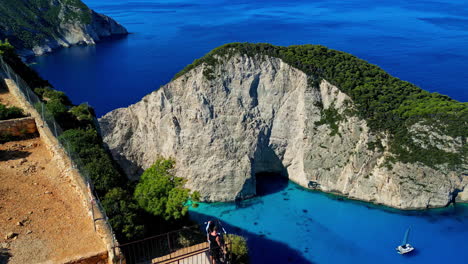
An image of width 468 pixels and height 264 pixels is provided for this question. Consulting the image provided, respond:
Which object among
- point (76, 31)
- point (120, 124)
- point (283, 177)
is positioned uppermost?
point (76, 31)

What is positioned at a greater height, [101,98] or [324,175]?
[101,98]

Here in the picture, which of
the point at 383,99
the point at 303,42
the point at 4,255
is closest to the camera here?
the point at 4,255

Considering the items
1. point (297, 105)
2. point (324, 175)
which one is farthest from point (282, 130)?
point (324, 175)

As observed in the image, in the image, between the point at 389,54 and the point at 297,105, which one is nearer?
the point at 297,105

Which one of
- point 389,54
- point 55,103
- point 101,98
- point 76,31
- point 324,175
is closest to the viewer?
point 55,103

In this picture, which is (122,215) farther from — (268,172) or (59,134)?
(268,172)

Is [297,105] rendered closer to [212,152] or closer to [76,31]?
[212,152]

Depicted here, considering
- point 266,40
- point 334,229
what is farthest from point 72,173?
point 266,40

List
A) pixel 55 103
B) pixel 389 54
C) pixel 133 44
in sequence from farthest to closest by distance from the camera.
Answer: pixel 133 44
pixel 389 54
pixel 55 103
